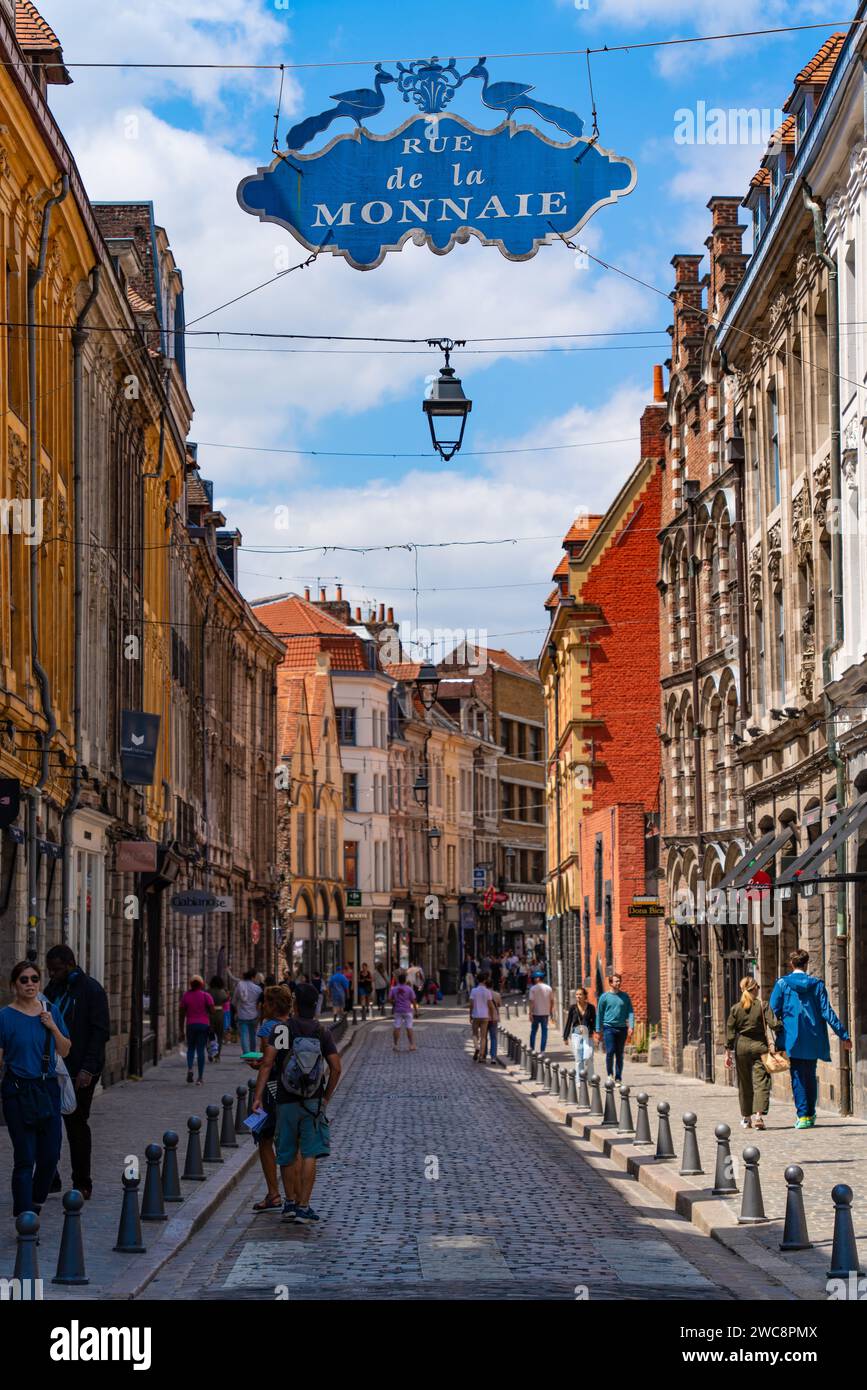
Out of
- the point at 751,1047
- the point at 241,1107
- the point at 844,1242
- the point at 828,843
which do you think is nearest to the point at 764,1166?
the point at 751,1047

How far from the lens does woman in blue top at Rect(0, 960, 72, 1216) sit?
1364 cm

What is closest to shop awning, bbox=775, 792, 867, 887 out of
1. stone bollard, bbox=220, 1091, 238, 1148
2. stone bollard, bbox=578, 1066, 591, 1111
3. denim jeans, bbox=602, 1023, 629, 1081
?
stone bollard, bbox=578, 1066, 591, 1111

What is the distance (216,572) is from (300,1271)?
41201 mm

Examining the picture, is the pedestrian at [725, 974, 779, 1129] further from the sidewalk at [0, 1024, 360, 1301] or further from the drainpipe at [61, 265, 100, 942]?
the drainpipe at [61, 265, 100, 942]

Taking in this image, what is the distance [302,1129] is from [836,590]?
42.2 ft

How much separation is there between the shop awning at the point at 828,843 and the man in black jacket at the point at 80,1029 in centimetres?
810

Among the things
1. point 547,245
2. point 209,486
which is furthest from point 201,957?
point 547,245

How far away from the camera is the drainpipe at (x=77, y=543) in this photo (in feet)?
89.9

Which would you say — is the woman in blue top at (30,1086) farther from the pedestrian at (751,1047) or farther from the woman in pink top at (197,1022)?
the woman in pink top at (197,1022)

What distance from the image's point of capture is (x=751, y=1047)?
21625 millimetres

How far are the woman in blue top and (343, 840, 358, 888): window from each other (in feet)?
246

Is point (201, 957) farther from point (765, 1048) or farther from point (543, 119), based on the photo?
point (543, 119)

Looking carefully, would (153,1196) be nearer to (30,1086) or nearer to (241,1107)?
(30,1086)

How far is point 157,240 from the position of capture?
4072 cm
